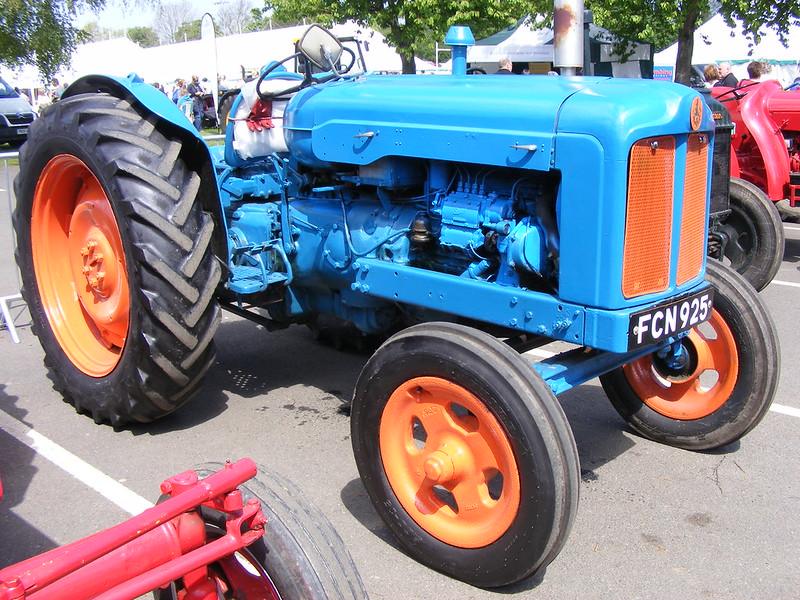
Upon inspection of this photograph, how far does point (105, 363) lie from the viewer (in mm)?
4180

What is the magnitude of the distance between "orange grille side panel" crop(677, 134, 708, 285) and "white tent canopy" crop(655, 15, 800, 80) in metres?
16.3

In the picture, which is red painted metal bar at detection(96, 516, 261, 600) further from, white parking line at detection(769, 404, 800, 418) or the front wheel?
white parking line at detection(769, 404, 800, 418)

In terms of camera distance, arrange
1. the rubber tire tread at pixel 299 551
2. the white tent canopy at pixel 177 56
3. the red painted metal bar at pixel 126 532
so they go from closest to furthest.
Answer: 1. the red painted metal bar at pixel 126 532
2. the rubber tire tread at pixel 299 551
3. the white tent canopy at pixel 177 56

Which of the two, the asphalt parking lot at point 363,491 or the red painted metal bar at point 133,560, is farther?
the asphalt parking lot at point 363,491

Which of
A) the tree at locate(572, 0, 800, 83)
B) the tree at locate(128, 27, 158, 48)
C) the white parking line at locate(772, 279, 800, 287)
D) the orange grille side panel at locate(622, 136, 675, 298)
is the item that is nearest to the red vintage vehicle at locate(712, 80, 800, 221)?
the white parking line at locate(772, 279, 800, 287)

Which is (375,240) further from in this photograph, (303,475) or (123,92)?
(123,92)

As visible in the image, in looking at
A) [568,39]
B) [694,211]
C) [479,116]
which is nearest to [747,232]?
[568,39]

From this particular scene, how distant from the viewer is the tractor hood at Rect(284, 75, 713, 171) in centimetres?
272

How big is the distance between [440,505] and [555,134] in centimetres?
136

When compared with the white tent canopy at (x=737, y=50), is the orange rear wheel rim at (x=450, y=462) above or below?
below

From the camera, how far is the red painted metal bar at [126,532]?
4.83ft

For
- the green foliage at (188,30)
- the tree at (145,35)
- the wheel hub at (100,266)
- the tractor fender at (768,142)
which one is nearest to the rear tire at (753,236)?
the tractor fender at (768,142)

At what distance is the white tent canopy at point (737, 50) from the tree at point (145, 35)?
8669cm

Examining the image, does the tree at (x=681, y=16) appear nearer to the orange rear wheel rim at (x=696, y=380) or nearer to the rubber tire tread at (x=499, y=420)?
the orange rear wheel rim at (x=696, y=380)
